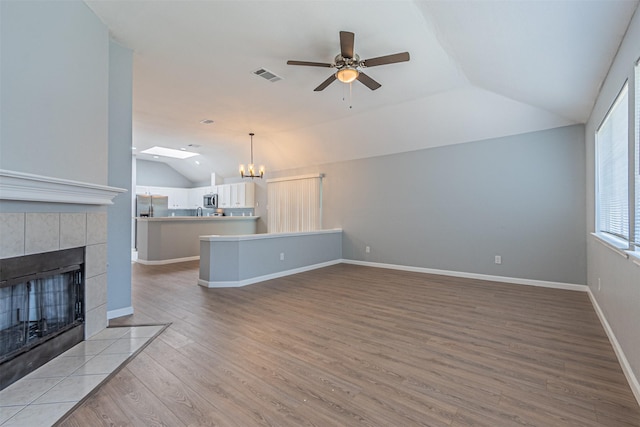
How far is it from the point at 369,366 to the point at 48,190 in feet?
8.83

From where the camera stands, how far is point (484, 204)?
16.5 ft

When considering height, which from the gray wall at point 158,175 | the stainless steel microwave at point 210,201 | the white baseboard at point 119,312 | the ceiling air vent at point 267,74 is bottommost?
the white baseboard at point 119,312

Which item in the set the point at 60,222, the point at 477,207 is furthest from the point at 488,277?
the point at 60,222

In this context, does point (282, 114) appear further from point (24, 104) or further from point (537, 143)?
point (537, 143)

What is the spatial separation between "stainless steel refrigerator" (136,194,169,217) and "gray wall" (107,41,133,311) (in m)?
6.87

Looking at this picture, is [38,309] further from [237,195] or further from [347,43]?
[237,195]

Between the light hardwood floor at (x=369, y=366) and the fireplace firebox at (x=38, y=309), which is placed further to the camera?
the fireplace firebox at (x=38, y=309)

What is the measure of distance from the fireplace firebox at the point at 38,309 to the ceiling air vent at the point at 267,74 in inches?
109

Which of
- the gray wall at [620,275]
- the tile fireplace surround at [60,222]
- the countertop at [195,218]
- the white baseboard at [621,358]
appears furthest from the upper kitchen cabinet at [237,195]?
the white baseboard at [621,358]

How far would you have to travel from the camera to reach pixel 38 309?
2.24 metres

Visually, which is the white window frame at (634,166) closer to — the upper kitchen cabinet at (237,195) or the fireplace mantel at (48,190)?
the fireplace mantel at (48,190)

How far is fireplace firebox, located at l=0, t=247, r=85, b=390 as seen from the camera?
1950 millimetres

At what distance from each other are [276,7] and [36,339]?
3.26 metres

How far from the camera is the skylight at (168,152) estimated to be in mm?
8367
